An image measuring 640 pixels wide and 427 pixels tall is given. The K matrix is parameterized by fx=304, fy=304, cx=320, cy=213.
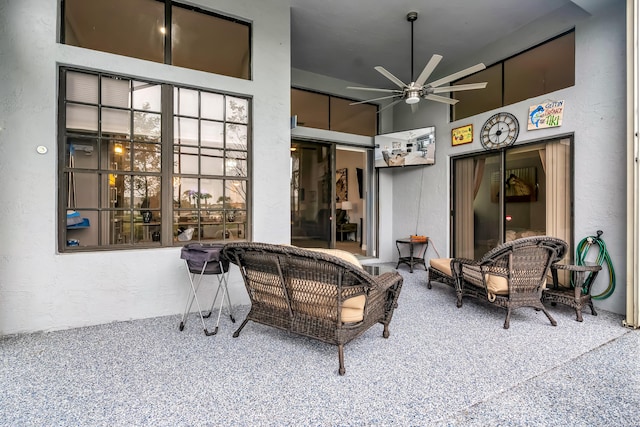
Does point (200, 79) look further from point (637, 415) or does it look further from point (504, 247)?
point (637, 415)

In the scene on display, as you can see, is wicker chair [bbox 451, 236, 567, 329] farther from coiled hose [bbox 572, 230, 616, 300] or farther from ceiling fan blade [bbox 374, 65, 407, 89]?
ceiling fan blade [bbox 374, 65, 407, 89]

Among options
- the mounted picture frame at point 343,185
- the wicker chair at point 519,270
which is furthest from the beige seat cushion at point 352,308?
the mounted picture frame at point 343,185

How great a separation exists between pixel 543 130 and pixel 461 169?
1.50m

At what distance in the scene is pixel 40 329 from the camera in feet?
9.58

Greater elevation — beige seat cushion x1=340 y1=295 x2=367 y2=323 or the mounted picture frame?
the mounted picture frame

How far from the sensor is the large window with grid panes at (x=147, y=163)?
313 centimetres

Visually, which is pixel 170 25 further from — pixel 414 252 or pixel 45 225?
pixel 414 252

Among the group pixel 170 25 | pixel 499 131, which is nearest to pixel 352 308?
pixel 170 25

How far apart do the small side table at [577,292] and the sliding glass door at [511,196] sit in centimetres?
69

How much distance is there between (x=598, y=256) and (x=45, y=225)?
602 centimetres

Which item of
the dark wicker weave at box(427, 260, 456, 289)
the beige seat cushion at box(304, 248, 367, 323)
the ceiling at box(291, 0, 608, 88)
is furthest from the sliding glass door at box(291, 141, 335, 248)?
the beige seat cushion at box(304, 248, 367, 323)

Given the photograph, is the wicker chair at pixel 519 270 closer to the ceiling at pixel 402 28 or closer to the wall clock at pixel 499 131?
the wall clock at pixel 499 131

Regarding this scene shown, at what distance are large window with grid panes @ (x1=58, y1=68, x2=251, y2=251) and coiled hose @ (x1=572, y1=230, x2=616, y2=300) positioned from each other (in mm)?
4172

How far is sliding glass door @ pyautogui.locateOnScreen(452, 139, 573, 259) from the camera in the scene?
4.09m
